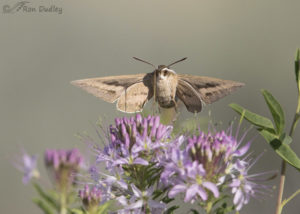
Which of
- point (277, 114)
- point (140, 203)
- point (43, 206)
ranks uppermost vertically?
point (277, 114)

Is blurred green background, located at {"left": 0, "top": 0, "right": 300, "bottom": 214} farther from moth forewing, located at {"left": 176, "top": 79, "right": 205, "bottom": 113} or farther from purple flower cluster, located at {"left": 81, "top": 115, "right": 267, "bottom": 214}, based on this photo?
purple flower cluster, located at {"left": 81, "top": 115, "right": 267, "bottom": 214}

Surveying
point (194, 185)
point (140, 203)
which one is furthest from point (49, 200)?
point (194, 185)

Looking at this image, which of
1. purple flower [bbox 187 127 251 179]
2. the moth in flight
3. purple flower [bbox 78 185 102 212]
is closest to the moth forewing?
the moth in flight

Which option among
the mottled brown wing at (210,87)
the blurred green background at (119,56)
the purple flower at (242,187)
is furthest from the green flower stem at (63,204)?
the blurred green background at (119,56)

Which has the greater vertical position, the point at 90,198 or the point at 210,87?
the point at 210,87

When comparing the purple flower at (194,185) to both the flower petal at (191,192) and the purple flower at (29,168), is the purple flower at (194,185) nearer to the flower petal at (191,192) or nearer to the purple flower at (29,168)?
the flower petal at (191,192)

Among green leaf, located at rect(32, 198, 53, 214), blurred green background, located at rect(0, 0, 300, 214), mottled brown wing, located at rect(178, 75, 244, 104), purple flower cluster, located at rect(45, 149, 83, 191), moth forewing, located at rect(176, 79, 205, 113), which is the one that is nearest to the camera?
green leaf, located at rect(32, 198, 53, 214)

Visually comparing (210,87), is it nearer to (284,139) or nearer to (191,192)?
(284,139)
